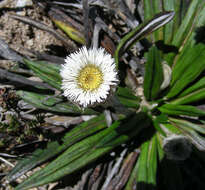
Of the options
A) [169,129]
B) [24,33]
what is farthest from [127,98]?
[24,33]

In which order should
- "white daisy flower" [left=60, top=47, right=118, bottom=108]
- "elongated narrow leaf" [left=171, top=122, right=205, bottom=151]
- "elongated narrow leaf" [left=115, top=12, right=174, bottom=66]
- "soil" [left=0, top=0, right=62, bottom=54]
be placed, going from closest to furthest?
"white daisy flower" [left=60, top=47, right=118, bottom=108] < "elongated narrow leaf" [left=115, top=12, right=174, bottom=66] < "elongated narrow leaf" [left=171, top=122, right=205, bottom=151] < "soil" [left=0, top=0, right=62, bottom=54]

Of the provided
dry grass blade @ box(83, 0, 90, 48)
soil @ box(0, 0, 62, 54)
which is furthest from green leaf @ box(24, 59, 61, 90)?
soil @ box(0, 0, 62, 54)

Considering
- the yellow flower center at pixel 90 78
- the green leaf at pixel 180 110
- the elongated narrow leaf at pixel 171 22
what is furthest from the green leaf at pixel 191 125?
the yellow flower center at pixel 90 78

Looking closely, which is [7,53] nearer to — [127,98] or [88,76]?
[88,76]

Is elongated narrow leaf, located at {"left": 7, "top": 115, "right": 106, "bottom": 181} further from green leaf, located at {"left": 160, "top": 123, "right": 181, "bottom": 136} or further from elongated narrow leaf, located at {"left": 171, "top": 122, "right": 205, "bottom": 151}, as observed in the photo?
elongated narrow leaf, located at {"left": 171, "top": 122, "right": 205, "bottom": 151}

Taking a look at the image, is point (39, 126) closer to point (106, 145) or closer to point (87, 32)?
point (106, 145)

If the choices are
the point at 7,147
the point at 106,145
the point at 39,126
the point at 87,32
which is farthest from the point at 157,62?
the point at 7,147

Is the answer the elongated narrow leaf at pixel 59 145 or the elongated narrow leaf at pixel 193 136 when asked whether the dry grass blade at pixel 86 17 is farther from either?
the elongated narrow leaf at pixel 193 136

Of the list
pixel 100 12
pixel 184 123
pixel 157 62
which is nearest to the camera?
pixel 157 62
